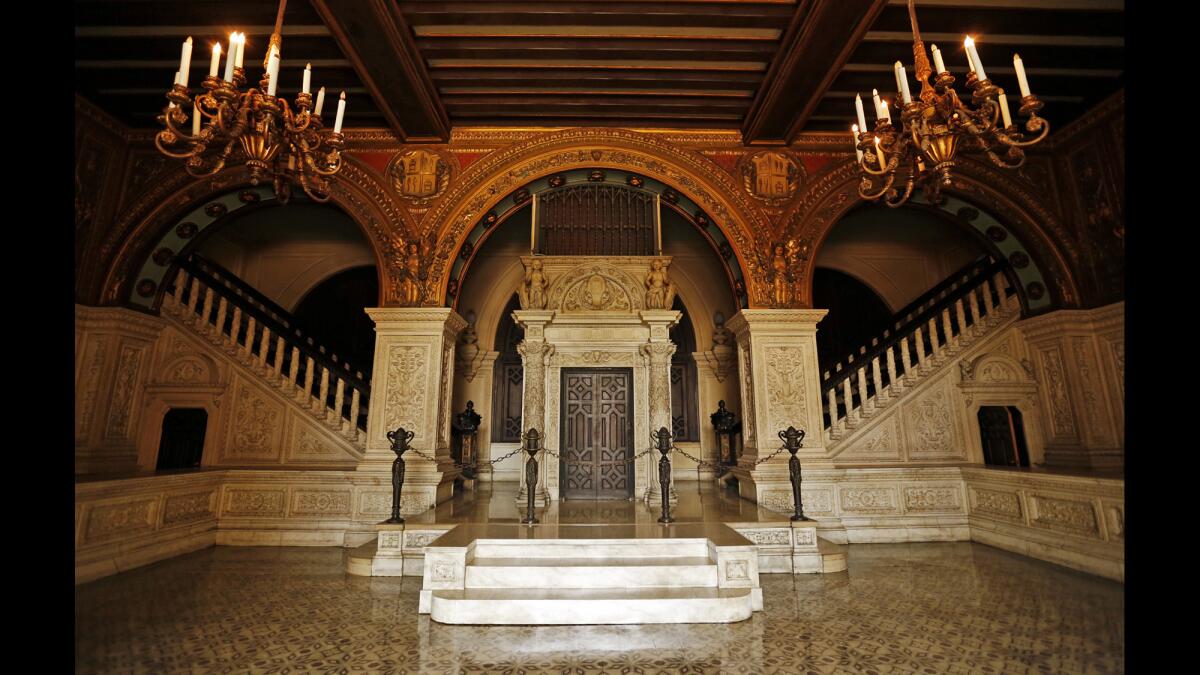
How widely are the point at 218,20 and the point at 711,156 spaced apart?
5435 millimetres

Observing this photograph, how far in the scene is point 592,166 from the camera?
6887 millimetres

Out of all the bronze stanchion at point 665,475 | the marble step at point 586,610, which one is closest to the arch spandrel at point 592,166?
the bronze stanchion at point 665,475

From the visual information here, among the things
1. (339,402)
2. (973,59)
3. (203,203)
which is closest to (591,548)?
(339,402)

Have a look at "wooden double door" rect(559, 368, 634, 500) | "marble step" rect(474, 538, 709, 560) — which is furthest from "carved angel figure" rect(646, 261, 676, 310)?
"marble step" rect(474, 538, 709, 560)

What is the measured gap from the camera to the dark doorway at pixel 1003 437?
22.1 feet

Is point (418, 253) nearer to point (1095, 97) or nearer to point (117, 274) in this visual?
point (117, 274)

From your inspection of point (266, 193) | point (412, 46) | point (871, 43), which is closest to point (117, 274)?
point (266, 193)

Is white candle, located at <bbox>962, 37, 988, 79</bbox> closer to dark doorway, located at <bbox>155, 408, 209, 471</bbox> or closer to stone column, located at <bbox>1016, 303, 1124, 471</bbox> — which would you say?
stone column, located at <bbox>1016, 303, 1124, 471</bbox>

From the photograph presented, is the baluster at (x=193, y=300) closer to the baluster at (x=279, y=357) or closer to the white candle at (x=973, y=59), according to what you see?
the baluster at (x=279, y=357)

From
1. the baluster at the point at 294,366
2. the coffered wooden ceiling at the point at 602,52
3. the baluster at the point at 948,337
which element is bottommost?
the baluster at the point at 294,366

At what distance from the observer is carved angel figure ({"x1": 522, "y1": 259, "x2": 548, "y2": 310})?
22.3 feet

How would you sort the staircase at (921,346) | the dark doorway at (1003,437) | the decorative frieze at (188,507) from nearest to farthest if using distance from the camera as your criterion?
the decorative frieze at (188,507), the dark doorway at (1003,437), the staircase at (921,346)

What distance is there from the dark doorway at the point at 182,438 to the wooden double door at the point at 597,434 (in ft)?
15.1

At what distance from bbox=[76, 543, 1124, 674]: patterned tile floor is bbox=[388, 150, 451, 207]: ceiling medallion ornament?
4404mm
